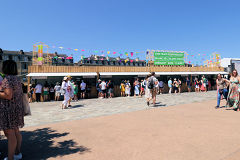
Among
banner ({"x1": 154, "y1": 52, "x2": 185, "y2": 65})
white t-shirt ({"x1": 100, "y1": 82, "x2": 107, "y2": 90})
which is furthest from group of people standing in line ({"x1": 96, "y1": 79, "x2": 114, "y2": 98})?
banner ({"x1": 154, "y1": 52, "x2": 185, "y2": 65})

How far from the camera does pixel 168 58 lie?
1825cm

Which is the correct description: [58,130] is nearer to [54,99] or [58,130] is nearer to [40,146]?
[40,146]

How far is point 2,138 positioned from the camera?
403 cm

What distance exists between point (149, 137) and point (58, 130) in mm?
2645

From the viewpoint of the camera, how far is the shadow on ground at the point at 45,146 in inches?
120

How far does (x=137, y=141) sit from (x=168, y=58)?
16.0 metres

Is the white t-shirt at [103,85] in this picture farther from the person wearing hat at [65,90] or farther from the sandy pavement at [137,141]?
the sandy pavement at [137,141]

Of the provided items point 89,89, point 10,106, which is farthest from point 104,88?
point 10,106

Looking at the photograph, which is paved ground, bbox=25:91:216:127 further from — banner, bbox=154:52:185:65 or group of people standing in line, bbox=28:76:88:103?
banner, bbox=154:52:185:65

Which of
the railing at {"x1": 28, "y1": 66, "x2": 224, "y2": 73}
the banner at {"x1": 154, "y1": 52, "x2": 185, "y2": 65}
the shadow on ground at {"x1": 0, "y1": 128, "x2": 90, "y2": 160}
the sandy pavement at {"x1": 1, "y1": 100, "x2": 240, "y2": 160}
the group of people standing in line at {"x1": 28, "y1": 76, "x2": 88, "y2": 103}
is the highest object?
the banner at {"x1": 154, "y1": 52, "x2": 185, "y2": 65}

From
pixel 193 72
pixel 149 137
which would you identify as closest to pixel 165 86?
pixel 193 72

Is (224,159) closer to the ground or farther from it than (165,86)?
closer to the ground

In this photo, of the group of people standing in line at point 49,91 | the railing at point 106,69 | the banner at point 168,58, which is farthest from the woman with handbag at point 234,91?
the banner at point 168,58

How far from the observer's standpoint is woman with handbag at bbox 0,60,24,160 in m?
2.51
